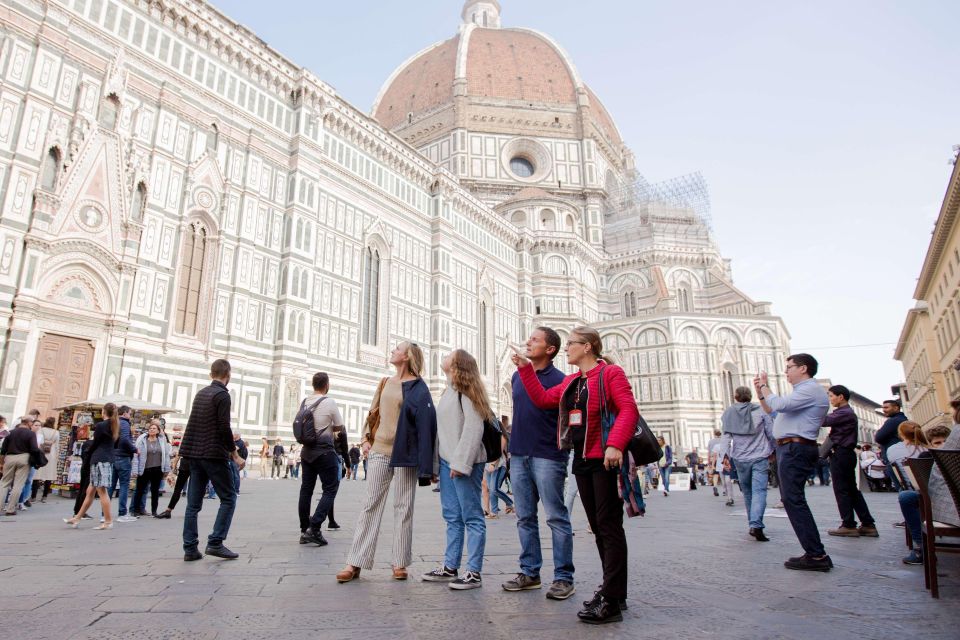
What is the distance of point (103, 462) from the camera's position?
6891 mm

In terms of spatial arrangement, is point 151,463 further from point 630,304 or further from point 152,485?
point 630,304

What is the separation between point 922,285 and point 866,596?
33.8 m

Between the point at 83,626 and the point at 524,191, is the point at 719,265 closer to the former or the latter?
the point at 524,191

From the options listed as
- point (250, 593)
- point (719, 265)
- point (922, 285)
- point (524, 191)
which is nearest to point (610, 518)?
point (250, 593)

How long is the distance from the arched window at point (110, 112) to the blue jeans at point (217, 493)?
678 inches

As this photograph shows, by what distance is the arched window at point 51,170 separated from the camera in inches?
633

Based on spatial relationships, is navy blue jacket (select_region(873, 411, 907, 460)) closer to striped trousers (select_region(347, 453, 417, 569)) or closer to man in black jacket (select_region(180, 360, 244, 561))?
striped trousers (select_region(347, 453, 417, 569))

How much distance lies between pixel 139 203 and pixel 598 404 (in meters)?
19.4

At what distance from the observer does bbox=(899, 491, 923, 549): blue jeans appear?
14.5 ft

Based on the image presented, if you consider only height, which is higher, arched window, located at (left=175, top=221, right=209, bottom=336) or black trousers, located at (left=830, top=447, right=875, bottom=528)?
arched window, located at (left=175, top=221, right=209, bottom=336)

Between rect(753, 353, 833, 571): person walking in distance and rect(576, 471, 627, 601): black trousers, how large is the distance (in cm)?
175

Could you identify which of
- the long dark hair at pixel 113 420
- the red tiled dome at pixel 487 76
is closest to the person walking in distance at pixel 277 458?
the long dark hair at pixel 113 420

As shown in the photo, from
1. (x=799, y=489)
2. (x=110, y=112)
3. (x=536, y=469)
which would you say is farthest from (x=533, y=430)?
(x=110, y=112)

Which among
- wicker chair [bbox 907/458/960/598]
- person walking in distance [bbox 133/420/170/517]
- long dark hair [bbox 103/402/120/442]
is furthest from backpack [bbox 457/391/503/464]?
person walking in distance [bbox 133/420/170/517]
